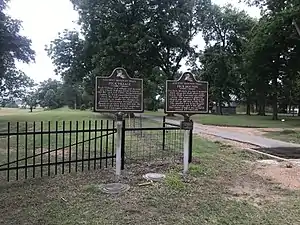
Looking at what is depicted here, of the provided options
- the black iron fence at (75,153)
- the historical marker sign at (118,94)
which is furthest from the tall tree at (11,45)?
the historical marker sign at (118,94)

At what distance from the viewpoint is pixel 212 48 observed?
48.5 metres

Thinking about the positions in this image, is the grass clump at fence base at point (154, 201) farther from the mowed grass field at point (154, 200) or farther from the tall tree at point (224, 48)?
the tall tree at point (224, 48)

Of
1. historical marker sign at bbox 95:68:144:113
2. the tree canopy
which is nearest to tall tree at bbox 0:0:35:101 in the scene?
the tree canopy

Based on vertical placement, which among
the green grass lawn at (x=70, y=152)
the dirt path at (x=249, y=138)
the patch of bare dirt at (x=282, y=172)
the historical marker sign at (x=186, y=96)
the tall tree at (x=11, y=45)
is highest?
the tall tree at (x=11, y=45)

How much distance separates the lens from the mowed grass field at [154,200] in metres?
4.53

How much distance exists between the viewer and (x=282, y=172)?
7719mm

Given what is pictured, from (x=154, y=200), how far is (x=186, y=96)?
2.65 m

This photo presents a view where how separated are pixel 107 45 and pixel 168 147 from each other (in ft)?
68.7

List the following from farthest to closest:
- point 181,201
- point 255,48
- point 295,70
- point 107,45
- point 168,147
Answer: point 295,70
point 255,48
point 107,45
point 168,147
point 181,201

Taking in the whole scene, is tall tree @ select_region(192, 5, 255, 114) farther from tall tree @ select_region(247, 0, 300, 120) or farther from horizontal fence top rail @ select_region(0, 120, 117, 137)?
horizontal fence top rail @ select_region(0, 120, 117, 137)

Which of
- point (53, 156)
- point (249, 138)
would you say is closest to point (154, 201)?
point (53, 156)

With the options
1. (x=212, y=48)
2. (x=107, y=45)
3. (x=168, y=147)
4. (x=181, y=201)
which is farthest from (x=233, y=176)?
(x=212, y=48)

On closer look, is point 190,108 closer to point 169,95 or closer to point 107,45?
point 169,95

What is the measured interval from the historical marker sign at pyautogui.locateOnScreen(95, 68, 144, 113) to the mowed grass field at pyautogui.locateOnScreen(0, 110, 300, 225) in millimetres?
1233
